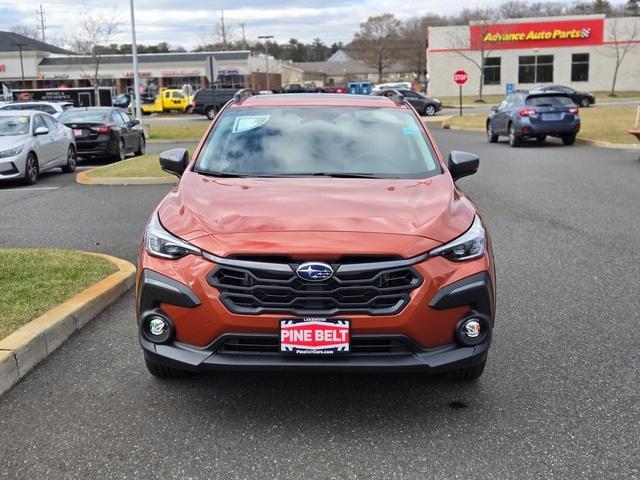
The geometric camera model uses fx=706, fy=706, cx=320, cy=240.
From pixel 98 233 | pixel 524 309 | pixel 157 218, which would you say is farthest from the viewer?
pixel 98 233

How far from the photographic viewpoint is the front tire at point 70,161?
16.2 meters

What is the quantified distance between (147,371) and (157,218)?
3.35 feet

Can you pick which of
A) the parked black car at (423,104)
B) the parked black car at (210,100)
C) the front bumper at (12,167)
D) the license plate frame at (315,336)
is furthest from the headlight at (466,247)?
the parked black car at (210,100)

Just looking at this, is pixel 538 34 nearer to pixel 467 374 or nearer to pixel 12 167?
pixel 12 167

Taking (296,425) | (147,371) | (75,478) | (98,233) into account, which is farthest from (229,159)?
(98,233)

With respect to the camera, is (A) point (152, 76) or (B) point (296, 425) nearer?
(B) point (296, 425)

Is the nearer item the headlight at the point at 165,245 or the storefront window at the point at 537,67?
the headlight at the point at 165,245

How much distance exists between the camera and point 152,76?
73.6m

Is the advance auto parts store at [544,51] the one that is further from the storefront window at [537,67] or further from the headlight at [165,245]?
the headlight at [165,245]

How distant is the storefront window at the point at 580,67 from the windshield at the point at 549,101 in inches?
1665

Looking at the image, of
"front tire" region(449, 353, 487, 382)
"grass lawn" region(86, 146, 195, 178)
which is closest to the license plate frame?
"front tire" region(449, 353, 487, 382)

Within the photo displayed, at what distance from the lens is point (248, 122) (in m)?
5.14

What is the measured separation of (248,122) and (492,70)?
58272 mm

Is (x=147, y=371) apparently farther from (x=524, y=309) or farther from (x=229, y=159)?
(x=524, y=309)
